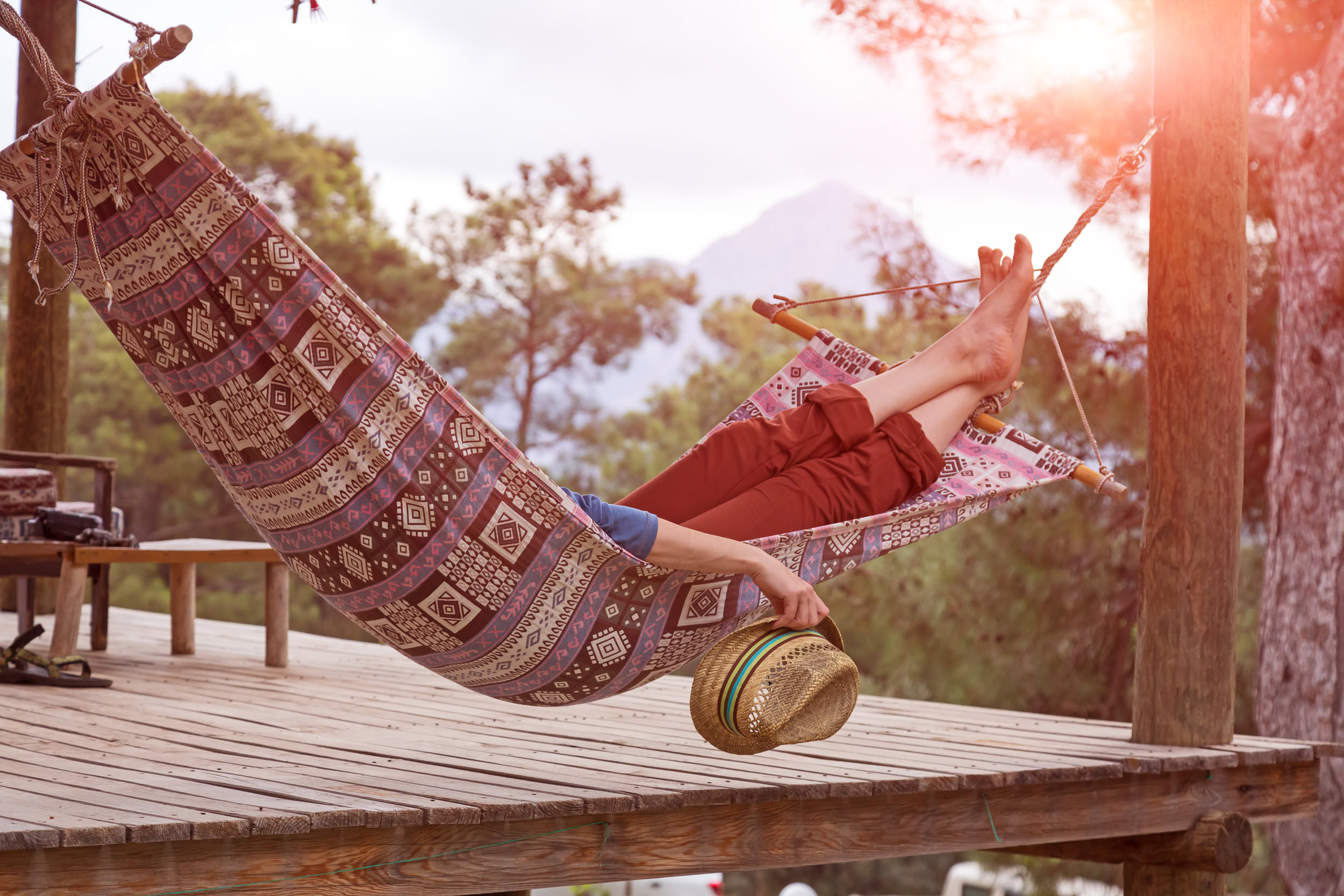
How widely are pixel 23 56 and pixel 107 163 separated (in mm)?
3223

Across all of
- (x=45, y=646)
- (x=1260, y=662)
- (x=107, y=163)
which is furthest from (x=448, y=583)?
(x=1260, y=662)

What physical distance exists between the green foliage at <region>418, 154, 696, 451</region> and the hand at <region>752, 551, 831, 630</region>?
41.4 ft

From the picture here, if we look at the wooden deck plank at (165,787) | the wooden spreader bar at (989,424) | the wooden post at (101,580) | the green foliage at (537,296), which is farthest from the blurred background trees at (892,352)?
the wooden deck plank at (165,787)

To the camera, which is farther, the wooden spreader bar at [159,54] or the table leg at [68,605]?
the table leg at [68,605]

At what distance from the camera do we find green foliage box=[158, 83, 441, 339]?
13594mm

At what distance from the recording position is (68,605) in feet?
11.8

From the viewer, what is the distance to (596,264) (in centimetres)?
1530

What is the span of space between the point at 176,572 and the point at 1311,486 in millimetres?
3954

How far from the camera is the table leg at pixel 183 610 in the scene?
157 inches

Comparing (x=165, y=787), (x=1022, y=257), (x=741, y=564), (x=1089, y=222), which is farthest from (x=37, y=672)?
(x=1089, y=222)

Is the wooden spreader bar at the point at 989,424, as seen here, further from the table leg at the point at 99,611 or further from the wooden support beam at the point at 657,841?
the table leg at the point at 99,611

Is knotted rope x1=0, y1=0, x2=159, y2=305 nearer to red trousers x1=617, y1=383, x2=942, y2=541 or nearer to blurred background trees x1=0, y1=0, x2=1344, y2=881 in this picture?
red trousers x1=617, y1=383, x2=942, y2=541

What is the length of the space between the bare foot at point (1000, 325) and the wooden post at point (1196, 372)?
34cm

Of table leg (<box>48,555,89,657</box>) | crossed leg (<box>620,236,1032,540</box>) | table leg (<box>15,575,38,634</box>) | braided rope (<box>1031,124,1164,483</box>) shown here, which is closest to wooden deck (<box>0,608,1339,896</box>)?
table leg (<box>48,555,89,657</box>)
